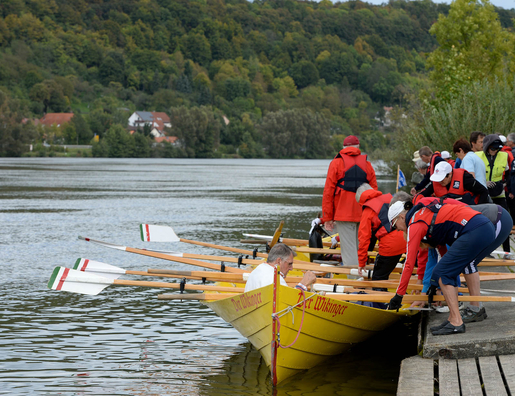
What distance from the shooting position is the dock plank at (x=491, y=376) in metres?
5.39

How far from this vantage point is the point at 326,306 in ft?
23.6

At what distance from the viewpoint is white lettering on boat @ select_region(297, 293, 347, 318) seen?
7.01m

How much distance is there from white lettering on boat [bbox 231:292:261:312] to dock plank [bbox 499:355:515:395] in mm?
2404

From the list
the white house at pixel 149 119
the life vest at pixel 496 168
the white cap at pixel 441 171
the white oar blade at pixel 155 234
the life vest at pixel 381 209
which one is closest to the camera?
the white cap at pixel 441 171

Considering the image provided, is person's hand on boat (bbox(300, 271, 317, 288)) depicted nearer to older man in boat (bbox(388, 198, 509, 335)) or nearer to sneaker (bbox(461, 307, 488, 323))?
older man in boat (bbox(388, 198, 509, 335))

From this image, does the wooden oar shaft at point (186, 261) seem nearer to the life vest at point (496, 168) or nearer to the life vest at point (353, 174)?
the life vest at point (353, 174)

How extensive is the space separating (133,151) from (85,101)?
5184 cm

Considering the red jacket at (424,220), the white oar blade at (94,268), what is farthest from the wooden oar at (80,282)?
the red jacket at (424,220)

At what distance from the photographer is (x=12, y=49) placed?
17900 centimetres

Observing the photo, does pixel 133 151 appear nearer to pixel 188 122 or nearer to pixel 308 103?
pixel 188 122

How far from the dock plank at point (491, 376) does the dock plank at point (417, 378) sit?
44 cm

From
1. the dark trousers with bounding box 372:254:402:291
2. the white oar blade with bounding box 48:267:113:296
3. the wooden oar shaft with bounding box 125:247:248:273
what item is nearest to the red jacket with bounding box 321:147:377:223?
the dark trousers with bounding box 372:254:402:291

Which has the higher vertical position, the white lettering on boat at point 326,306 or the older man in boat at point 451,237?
the older man in boat at point 451,237

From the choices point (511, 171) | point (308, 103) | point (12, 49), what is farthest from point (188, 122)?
point (511, 171)
